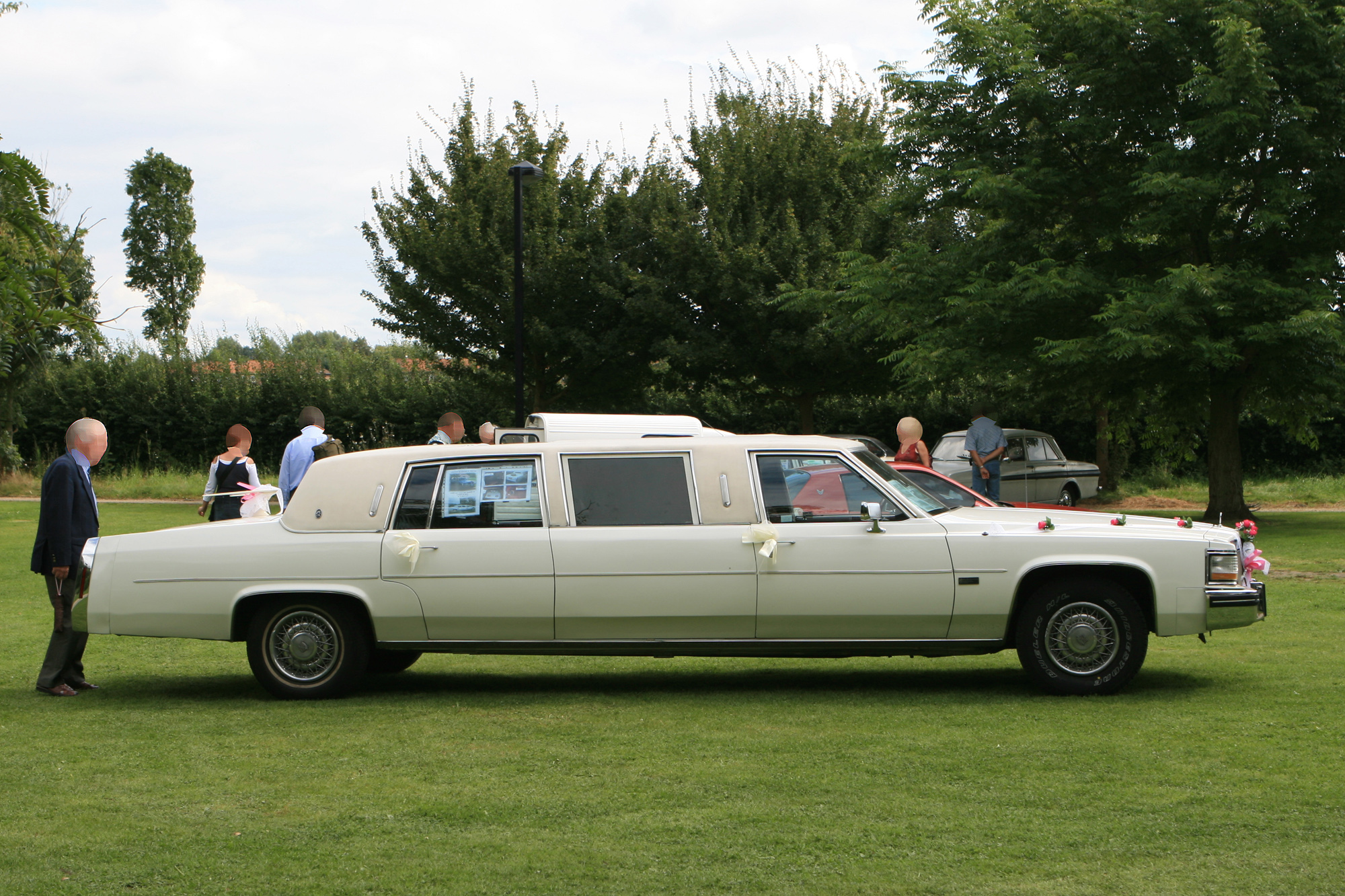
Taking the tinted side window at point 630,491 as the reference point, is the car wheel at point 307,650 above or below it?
below

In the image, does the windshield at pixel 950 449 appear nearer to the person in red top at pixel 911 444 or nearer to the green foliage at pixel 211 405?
the person in red top at pixel 911 444

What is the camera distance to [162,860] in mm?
4805

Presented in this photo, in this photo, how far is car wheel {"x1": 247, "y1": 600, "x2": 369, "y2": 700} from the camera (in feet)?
26.3

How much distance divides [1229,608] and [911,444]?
297 inches

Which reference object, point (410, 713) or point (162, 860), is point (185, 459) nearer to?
point (410, 713)

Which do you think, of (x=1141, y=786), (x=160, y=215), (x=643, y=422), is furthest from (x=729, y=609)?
(x=160, y=215)

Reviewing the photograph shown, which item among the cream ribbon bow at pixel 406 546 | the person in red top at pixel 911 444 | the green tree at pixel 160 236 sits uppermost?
the green tree at pixel 160 236

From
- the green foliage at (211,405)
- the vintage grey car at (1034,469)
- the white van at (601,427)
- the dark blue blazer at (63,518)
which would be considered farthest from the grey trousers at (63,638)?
the green foliage at (211,405)

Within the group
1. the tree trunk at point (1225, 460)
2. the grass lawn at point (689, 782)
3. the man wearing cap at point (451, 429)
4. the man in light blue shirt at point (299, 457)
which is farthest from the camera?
the tree trunk at point (1225, 460)

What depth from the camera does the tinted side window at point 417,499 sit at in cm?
811

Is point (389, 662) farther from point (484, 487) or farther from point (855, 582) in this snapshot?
point (855, 582)

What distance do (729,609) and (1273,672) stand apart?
3.66 m

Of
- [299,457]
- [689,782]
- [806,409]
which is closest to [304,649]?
[689,782]

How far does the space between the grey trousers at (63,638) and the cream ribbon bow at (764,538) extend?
4.17 metres
